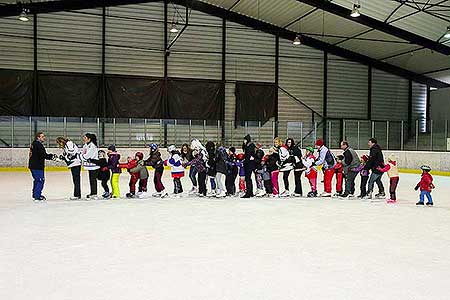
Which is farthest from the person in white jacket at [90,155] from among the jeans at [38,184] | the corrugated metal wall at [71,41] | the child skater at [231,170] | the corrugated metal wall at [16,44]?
the corrugated metal wall at [16,44]

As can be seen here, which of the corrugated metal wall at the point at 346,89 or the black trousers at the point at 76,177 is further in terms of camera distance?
the corrugated metal wall at the point at 346,89

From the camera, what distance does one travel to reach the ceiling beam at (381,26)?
19641 millimetres

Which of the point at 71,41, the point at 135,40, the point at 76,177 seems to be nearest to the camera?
the point at 76,177

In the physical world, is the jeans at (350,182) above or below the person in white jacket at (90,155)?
below

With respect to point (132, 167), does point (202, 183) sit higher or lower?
lower

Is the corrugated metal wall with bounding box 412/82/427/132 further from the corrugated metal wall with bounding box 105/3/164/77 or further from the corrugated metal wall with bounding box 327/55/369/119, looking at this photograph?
the corrugated metal wall with bounding box 105/3/164/77

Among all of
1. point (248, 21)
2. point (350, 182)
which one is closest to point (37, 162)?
point (350, 182)

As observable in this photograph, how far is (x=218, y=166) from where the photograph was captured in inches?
382

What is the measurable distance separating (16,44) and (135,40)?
5.49 metres

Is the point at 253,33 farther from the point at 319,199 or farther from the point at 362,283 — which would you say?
the point at 362,283

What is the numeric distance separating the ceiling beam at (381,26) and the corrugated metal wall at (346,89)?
204 inches

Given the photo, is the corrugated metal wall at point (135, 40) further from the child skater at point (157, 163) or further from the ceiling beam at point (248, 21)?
the child skater at point (157, 163)

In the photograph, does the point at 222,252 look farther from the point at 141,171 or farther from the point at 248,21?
the point at 248,21

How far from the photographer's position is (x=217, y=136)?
21.6 metres
